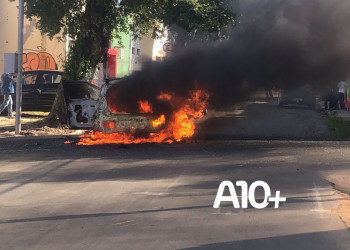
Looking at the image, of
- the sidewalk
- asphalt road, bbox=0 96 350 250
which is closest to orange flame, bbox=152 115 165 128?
asphalt road, bbox=0 96 350 250

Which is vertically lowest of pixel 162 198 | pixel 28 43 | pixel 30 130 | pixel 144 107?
pixel 162 198

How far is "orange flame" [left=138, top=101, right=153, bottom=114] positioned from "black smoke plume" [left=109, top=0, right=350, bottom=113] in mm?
392

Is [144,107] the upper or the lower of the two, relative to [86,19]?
lower

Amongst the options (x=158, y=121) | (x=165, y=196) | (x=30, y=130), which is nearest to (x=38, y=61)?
(x=30, y=130)

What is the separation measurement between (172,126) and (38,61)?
18313 millimetres

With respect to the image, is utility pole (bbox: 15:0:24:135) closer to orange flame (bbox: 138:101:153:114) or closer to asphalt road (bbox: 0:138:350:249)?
asphalt road (bbox: 0:138:350:249)

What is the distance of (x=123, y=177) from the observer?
26.2 feet

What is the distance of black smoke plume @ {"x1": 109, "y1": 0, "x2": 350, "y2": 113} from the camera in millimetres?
11688

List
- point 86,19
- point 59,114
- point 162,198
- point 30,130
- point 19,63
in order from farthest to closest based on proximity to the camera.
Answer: point 86,19
point 59,114
point 30,130
point 19,63
point 162,198

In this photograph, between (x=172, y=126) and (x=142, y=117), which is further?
(x=172, y=126)

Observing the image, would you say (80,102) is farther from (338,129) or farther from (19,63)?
(338,129)

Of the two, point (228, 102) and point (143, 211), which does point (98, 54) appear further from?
point (143, 211)

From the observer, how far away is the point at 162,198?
660 centimetres

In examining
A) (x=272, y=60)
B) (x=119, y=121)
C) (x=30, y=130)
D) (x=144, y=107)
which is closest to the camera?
(x=119, y=121)
